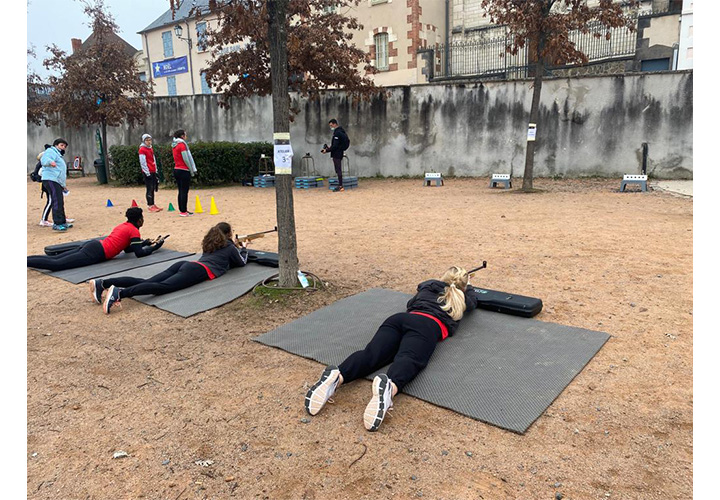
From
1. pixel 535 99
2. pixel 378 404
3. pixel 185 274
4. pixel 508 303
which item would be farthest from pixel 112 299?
pixel 535 99

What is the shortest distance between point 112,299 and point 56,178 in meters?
5.21

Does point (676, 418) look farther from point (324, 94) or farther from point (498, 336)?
point (324, 94)

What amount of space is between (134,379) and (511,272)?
157 inches

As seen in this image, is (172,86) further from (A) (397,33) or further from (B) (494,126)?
(B) (494,126)

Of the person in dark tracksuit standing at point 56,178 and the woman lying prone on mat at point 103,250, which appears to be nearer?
the woman lying prone on mat at point 103,250

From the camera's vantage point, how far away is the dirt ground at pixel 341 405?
7.55 ft

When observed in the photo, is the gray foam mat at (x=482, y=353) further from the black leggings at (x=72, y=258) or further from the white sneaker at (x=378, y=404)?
the black leggings at (x=72, y=258)

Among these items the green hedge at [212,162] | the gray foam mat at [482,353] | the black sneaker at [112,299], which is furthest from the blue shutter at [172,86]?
the gray foam mat at [482,353]

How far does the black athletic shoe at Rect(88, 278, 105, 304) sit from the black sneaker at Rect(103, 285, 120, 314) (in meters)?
0.28

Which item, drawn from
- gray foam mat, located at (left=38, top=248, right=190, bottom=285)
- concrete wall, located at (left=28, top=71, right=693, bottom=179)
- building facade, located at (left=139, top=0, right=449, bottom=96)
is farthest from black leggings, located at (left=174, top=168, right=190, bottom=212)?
building facade, located at (left=139, top=0, right=449, bottom=96)

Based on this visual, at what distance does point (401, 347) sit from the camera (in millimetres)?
3295

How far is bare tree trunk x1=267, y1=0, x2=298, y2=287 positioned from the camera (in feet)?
15.4

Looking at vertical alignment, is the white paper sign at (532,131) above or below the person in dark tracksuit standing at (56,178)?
above

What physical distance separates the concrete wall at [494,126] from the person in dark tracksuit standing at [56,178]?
30.6ft
